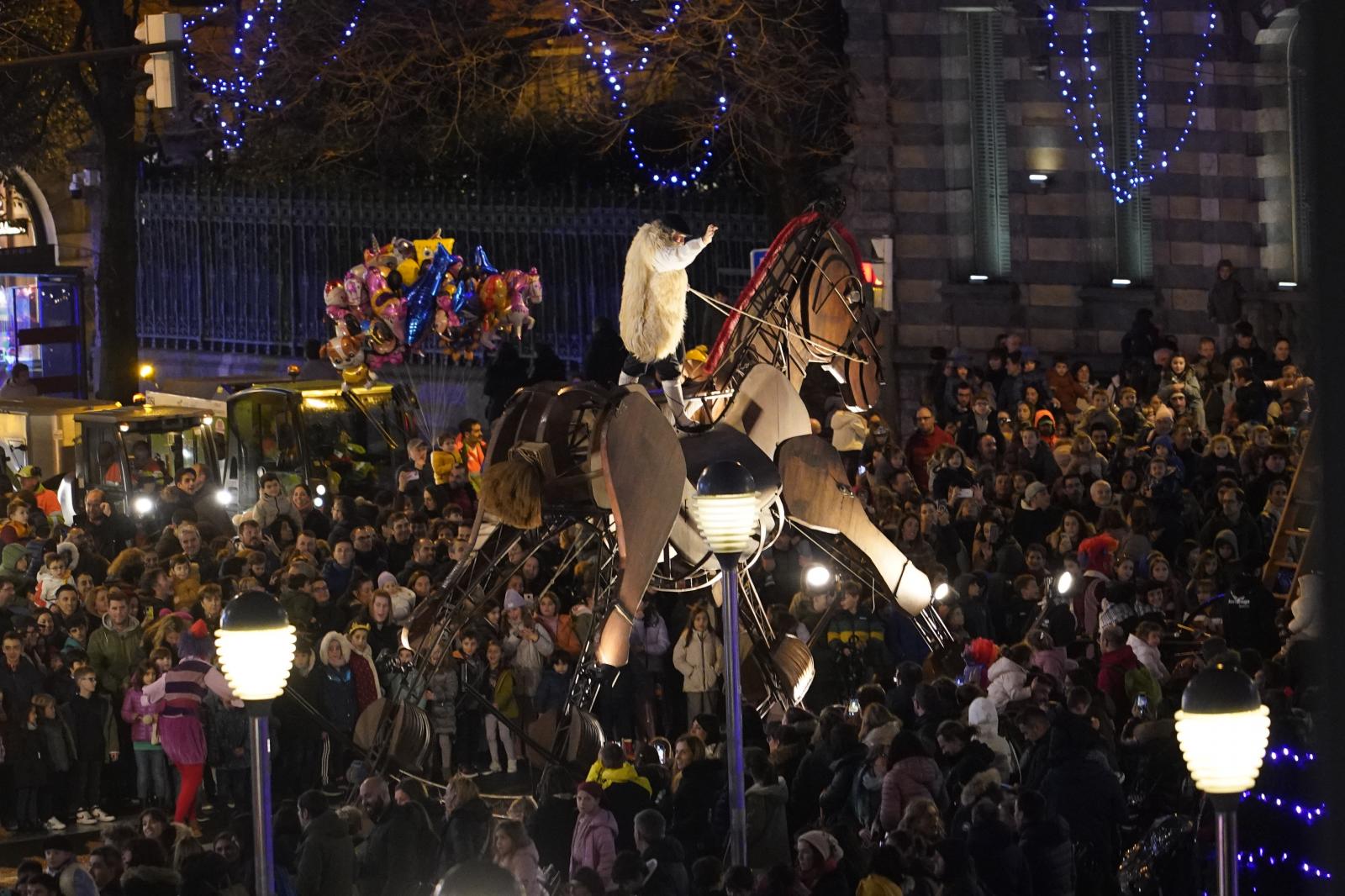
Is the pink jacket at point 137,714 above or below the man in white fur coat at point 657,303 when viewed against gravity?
below

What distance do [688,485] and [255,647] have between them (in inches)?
172

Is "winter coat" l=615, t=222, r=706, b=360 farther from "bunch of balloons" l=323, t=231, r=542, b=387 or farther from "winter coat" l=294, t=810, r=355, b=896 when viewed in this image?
"bunch of balloons" l=323, t=231, r=542, b=387

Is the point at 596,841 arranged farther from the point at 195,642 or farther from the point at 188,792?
the point at 195,642

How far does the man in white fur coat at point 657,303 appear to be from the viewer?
11164 mm

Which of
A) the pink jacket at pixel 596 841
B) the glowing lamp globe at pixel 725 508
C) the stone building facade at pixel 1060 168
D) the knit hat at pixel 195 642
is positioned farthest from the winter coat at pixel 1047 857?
the stone building facade at pixel 1060 168

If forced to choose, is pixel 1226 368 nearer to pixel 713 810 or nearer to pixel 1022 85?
pixel 1022 85

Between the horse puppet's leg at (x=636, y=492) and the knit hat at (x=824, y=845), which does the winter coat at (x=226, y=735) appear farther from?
the knit hat at (x=824, y=845)

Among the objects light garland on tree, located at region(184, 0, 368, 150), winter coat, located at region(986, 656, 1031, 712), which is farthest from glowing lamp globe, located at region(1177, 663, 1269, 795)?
light garland on tree, located at region(184, 0, 368, 150)

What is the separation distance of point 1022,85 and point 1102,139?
111 centimetres

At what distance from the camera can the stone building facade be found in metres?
24.6

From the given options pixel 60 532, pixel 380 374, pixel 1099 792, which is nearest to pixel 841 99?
pixel 380 374

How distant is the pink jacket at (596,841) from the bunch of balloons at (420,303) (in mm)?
11759

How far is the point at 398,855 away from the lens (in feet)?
31.2

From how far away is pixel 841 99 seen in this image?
1012 inches
